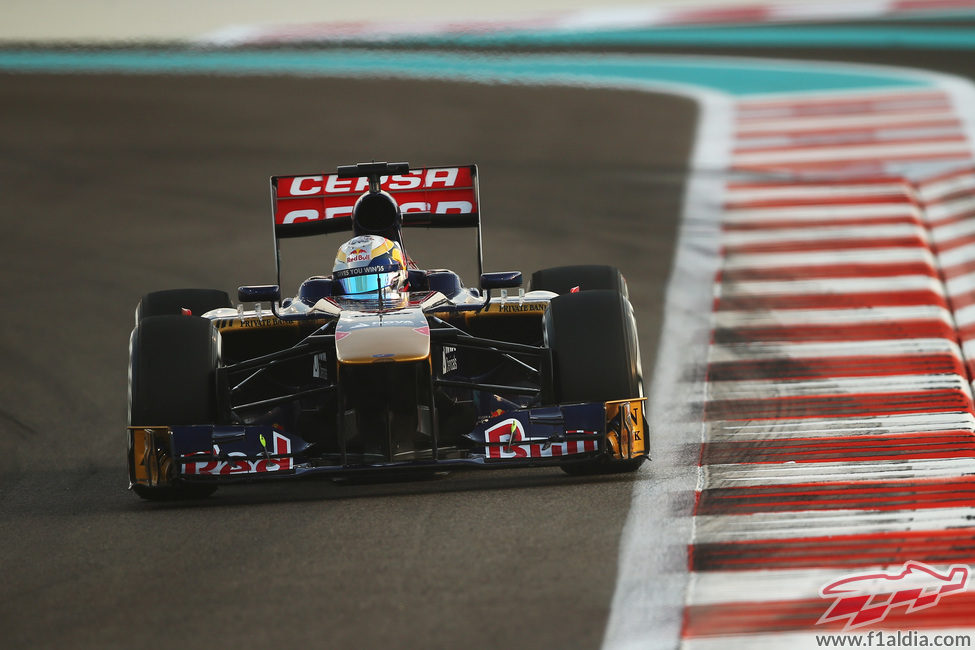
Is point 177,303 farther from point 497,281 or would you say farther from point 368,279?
point 497,281

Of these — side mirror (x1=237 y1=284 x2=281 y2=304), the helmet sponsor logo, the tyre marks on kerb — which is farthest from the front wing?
the helmet sponsor logo

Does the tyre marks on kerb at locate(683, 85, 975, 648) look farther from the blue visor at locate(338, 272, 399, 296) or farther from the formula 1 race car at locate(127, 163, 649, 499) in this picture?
the blue visor at locate(338, 272, 399, 296)

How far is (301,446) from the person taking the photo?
9.10 metres

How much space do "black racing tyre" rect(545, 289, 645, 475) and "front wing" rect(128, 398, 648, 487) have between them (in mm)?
123

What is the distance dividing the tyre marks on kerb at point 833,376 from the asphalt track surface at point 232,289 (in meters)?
0.66

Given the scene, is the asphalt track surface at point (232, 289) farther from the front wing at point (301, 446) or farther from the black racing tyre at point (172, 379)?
the black racing tyre at point (172, 379)

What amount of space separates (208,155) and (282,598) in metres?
15.8

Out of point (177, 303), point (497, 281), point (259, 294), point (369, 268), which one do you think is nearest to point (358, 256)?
point (369, 268)

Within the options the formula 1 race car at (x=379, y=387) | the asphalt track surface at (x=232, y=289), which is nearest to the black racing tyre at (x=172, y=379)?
the formula 1 race car at (x=379, y=387)

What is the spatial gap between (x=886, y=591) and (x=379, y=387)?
3240 mm

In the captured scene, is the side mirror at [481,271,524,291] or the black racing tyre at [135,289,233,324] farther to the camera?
the black racing tyre at [135,289,233,324]

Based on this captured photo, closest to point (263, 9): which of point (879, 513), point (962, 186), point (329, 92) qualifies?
point (329, 92)

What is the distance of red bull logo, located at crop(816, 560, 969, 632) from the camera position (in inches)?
255

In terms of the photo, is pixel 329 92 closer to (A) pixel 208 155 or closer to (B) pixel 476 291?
(A) pixel 208 155
